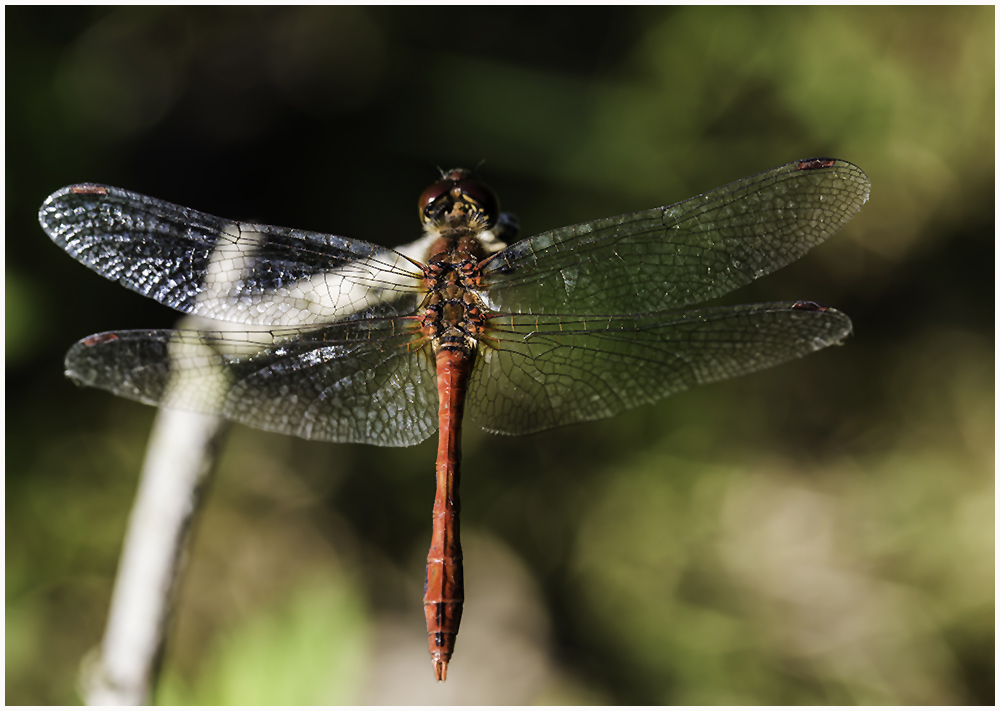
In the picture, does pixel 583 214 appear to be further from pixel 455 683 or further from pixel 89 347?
pixel 455 683

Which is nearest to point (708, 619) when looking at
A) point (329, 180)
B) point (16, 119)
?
point (329, 180)

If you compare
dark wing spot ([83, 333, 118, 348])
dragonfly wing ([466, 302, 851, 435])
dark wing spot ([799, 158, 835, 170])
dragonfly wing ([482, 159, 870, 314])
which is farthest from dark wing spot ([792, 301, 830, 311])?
dark wing spot ([83, 333, 118, 348])

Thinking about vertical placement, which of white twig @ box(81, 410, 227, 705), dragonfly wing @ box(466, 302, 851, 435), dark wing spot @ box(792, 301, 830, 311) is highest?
dark wing spot @ box(792, 301, 830, 311)

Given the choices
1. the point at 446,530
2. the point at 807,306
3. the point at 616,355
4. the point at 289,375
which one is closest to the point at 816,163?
the point at 807,306

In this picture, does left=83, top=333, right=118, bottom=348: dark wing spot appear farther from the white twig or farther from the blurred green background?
the blurred green background

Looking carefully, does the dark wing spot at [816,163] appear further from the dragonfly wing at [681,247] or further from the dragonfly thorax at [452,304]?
the dragonfly thorax at [452,304]

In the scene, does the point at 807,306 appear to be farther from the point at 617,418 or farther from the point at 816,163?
the point at 617,418

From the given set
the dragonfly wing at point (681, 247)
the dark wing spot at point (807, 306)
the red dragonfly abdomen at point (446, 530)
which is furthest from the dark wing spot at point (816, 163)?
the red dragonfly abdomen at point (446, 530)
